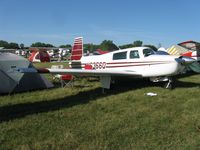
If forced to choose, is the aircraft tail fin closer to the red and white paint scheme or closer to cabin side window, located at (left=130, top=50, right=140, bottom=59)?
cabin side window, located at (left=130, top=50, right=140, bottom=59)

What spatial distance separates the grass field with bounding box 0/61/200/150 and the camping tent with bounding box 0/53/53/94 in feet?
1.99

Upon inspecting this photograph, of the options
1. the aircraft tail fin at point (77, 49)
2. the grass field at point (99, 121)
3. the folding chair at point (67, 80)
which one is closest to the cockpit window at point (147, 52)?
the grass field at point (99, 121)

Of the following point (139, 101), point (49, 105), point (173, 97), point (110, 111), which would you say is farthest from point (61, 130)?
point (173, 97)

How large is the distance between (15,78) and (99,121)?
4992 millimetres

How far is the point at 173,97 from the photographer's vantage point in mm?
8969

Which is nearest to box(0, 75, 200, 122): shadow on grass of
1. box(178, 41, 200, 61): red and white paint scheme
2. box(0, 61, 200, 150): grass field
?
box(0, 61, 200, 150): grass field

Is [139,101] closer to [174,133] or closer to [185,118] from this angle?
[185,118]

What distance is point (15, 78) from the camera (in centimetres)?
998

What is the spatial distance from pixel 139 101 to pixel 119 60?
12.5 ft

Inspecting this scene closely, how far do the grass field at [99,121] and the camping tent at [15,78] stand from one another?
1.99 ft

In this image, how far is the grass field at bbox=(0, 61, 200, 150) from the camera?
479 centimetres

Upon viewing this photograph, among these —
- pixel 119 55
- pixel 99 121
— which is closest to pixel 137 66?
pixel 119 55

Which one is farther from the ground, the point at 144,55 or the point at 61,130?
the point at 144,55

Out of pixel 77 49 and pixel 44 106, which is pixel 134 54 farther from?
pixel 44 106
